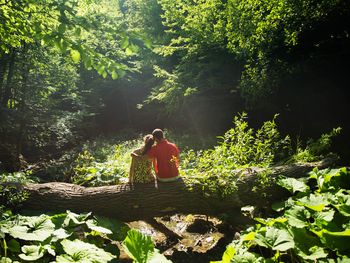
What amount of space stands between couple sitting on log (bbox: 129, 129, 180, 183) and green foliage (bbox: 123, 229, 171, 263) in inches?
106

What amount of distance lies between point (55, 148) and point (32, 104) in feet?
10.2

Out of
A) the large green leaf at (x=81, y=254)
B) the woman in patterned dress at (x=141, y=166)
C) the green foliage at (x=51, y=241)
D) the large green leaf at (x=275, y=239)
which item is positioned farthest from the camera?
the woman in patterned dress at (x=141, y=166)

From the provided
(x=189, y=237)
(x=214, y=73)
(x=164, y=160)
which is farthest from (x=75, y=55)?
(x=214, y=73)

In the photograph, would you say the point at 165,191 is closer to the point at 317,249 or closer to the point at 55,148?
the point at 317,249

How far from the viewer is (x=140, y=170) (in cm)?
617

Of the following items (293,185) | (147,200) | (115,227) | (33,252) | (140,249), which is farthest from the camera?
(147,200)

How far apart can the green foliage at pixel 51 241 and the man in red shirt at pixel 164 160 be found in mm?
1528

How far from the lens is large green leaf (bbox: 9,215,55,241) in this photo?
12.2 feet

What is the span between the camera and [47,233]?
3887 mm

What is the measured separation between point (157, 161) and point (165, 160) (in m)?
0.21

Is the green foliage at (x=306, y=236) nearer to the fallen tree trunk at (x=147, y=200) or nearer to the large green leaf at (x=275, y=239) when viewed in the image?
the large green leaf at (x=275, y=239)

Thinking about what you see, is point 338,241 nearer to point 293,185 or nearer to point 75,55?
point 293,185

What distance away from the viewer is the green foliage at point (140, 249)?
10.2 ft

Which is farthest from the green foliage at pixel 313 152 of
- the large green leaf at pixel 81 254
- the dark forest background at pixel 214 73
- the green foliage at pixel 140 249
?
the large green leaf at pixel 81 254
